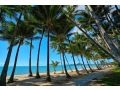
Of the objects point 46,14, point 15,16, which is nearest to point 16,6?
point 15,16

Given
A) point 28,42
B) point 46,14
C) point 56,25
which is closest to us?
point 46,14

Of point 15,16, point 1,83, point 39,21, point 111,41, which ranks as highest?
point 39,21

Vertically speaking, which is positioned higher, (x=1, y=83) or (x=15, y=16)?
(x=15, y=16)

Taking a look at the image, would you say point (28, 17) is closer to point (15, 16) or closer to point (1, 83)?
point (15, 16)

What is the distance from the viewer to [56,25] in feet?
75.6

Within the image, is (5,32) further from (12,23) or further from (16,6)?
(16,6)

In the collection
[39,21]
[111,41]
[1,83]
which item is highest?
[39,21]

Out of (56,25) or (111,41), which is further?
(56,25)

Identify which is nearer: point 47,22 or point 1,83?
point 1,83

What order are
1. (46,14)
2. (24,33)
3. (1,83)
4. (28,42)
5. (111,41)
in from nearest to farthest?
1. (111,41)
2. (1,83)
3. (46,14)
4. (24,33)
5. (28,42)

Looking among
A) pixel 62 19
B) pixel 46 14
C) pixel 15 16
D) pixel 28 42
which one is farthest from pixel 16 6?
pixel 28 42

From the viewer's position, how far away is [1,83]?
54.1 ft

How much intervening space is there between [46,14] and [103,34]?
1805 cm

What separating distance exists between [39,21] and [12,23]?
284cm
